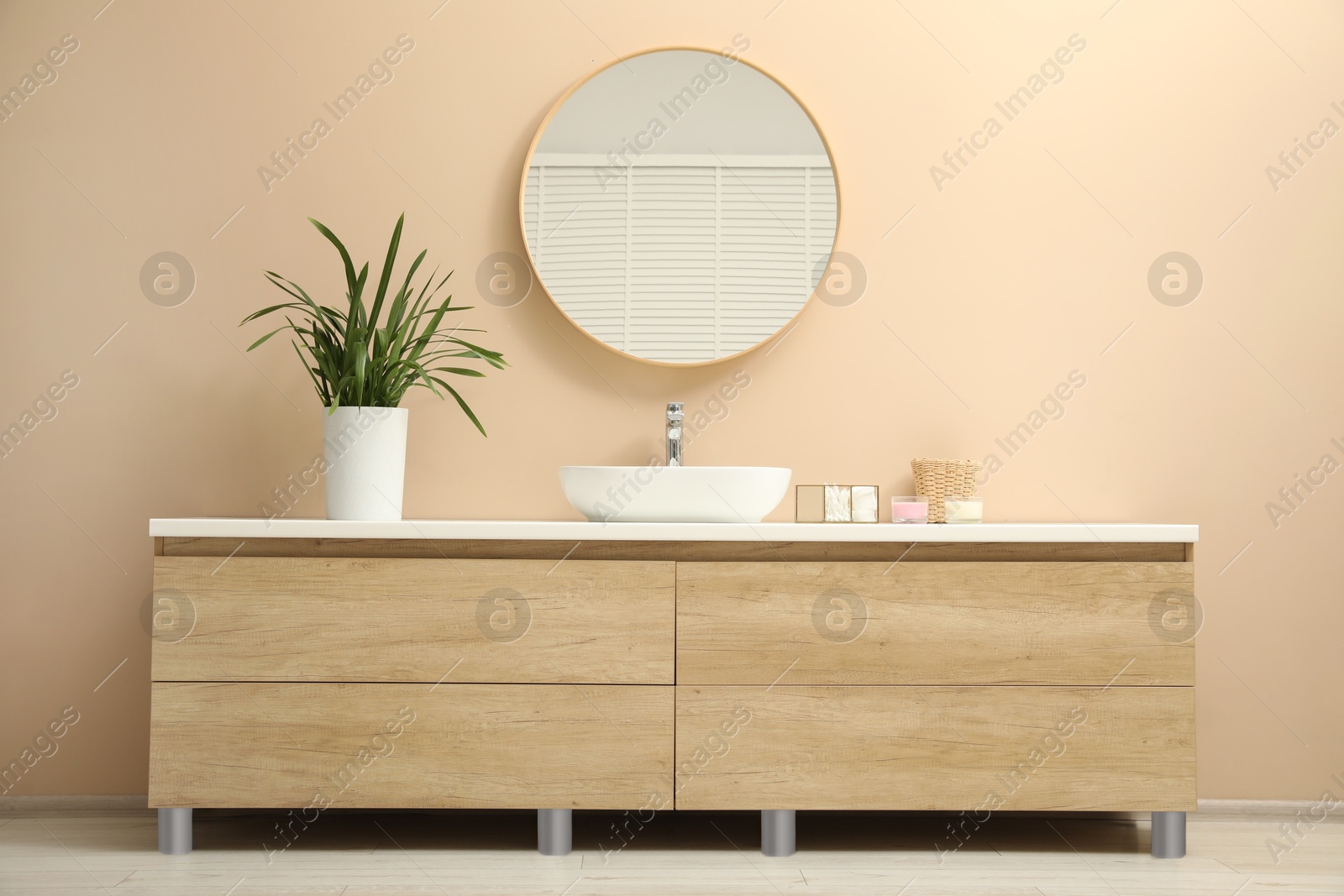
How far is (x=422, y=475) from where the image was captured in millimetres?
2064

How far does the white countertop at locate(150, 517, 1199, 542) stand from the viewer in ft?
5.35

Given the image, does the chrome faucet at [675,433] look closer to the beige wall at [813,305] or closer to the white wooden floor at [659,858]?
the beige wall at [813,305]

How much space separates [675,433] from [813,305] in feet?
1.50

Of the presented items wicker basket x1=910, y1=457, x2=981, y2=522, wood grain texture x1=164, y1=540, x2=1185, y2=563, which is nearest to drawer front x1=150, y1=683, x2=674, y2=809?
wood grain texture x1=164, y1=540, x2=1185, y2=563

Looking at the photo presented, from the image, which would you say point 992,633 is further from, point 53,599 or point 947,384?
point 53,599

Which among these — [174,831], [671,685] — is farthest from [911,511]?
[174,831]

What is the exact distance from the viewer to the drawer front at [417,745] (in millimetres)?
1616

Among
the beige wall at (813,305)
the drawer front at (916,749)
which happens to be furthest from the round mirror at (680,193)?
the drawer front at (916,749)

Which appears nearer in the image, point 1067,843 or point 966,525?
point 966,525

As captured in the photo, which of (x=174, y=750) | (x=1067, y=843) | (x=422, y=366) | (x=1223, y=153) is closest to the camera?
(x=174, y=750)

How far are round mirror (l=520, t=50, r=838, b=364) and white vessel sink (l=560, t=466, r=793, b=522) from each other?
1.67ft

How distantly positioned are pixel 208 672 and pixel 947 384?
163cm

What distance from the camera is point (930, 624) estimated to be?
164 centimetres

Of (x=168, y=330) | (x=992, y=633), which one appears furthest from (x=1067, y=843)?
(x=168, y=330)
